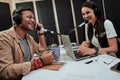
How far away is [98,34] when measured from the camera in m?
1.92

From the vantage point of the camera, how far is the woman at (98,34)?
67.8 inches

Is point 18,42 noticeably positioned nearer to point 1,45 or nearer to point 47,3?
point 1,45

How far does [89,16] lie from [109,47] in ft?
1.48

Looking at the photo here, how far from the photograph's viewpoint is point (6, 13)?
3.77 metres

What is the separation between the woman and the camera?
1722 millimetres

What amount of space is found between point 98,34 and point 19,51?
2.79ft

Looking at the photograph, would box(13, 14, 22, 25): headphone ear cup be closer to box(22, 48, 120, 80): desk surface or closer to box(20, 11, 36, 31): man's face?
box(20, 11, 36, 31): man's face

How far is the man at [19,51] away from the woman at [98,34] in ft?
1.41

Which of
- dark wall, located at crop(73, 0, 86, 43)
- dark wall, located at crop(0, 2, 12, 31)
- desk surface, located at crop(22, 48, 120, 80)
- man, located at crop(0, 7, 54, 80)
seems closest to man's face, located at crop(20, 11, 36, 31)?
man, located at crop(0, 7, 54, 80)

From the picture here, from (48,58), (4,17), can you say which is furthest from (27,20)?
(4,17)

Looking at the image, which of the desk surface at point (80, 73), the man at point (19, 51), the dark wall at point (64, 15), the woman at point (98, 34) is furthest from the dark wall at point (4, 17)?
the desk surface at point (80, 73)

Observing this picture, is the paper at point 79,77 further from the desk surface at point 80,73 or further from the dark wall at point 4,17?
the dark wall at point 4,17

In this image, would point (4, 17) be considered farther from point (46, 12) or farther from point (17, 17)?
point (17, 17)

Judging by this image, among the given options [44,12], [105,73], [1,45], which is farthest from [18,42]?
[44,12]
